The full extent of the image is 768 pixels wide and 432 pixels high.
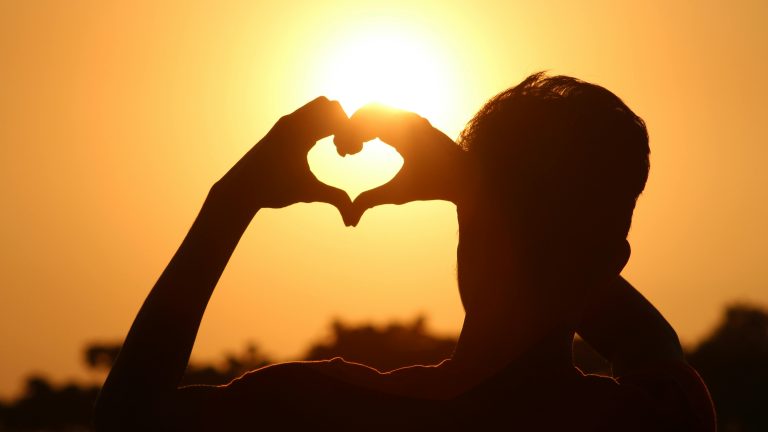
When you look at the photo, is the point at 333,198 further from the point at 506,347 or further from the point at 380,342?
the point at 380,342

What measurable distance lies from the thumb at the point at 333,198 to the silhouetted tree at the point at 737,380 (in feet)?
231

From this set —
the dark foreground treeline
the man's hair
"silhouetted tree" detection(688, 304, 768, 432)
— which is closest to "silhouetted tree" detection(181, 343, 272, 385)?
the dark foreground treeline

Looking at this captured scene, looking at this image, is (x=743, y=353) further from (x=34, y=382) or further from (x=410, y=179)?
(x=410, y=179)

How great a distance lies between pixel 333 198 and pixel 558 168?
63cm

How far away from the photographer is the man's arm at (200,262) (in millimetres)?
2338

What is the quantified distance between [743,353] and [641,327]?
252ft

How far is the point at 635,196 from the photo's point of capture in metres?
2.99


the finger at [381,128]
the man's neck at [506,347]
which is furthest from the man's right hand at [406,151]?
the man's neck at [506,347]

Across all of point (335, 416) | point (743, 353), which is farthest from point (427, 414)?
point (743, 353)

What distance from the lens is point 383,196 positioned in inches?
98.5

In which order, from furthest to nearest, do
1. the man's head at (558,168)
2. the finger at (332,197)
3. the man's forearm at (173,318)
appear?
the man's head at (558,168)
the finger at (332,197)
the man's forearm at (173,318)

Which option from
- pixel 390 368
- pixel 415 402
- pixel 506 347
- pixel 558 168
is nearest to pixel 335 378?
pixel 415 402

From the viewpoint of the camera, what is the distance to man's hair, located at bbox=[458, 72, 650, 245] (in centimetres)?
277

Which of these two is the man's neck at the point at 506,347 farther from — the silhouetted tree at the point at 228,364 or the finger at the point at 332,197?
the silhouetted tree at the point at 228,364
